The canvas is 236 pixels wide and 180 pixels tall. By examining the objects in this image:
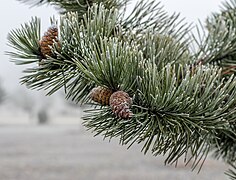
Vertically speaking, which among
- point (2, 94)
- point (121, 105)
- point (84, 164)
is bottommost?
point (84, 164)

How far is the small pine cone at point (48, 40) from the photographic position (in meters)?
0.28

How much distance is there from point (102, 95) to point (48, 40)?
0.17 feet

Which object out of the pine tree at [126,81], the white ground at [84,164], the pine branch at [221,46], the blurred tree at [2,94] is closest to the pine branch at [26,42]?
the pine tree at [126,81]

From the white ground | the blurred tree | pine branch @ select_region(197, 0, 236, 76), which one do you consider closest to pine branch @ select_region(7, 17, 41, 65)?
pine branch @ select_region(197, 0, 236, 76)

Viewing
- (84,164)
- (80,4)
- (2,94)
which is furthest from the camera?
(2,94)

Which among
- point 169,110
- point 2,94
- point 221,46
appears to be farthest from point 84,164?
point 169,110

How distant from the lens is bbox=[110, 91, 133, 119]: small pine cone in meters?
0.25

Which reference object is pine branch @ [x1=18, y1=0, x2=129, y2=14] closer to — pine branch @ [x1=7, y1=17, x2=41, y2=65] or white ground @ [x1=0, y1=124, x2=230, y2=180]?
pine branch @ [x1=7, y1=17, x2=41, y2=65]

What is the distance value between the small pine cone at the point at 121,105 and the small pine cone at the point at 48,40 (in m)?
0.06

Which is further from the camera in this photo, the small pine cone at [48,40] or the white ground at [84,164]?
the white ground at [84,164]

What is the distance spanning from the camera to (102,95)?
262mm

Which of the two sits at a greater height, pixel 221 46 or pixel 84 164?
pixel 221 46

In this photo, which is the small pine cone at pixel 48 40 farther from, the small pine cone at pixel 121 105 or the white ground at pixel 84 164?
the white ground at pixel 84 164

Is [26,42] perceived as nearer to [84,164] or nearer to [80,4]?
[80,4]
